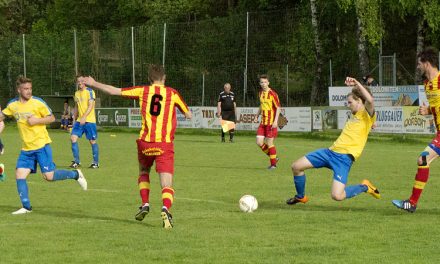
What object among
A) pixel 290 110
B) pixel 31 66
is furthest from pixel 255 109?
pixel 31 66

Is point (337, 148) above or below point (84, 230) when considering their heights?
above

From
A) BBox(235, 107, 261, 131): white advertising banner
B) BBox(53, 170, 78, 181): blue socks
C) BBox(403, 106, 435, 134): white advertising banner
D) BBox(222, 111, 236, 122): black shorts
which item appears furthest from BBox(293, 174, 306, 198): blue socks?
BBox(235, 107, 261, 131): white advertising banner

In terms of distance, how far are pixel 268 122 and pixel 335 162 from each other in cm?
876

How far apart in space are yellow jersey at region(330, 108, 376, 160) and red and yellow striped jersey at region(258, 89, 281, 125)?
8.49 m

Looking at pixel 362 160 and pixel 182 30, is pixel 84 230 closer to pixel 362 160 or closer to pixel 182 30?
pixel 362 160

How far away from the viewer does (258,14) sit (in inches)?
1622

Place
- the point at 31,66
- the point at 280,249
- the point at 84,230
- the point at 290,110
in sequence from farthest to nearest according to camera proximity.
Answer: the point at 31,66 → the point at 290,110 → the point at 84,230 → the point at 280,249

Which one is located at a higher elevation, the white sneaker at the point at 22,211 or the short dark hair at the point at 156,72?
the short dark hair at the point at 156,72

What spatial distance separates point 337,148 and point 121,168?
9296 millimetres

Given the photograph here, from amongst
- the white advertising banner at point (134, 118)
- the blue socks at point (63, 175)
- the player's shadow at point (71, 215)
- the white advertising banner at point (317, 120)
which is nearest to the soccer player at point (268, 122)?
the blue socks at point (63, 175)

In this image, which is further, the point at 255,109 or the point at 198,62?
the point at 198,62

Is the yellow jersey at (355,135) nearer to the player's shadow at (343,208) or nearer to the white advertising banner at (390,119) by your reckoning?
the player's shadow at (343,208)

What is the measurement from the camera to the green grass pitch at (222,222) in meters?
9.02

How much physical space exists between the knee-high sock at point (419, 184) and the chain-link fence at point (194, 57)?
25.2m
